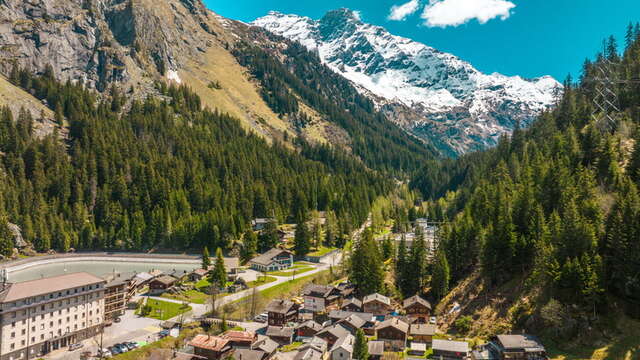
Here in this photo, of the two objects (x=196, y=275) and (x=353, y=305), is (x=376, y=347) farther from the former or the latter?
(x=196, y=275)

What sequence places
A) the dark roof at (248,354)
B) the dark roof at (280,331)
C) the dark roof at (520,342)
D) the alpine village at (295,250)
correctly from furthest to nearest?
the dark roof at (280,331), the dark roof at (248,354), the alpine village at (295,250), the dark roof at (520,342)

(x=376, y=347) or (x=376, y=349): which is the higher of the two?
(x=376, y=347)

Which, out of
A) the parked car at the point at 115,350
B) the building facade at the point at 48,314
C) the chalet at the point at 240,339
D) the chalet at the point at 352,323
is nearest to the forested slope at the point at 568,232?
the chalet at the point at 352,323

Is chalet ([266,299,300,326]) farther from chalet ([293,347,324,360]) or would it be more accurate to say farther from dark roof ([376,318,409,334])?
dark roof ([376,318,409,334])

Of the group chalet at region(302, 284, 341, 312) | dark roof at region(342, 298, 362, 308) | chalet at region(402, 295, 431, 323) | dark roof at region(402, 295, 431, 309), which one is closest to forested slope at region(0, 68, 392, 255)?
chalet at region(302, 284, 341, 312)

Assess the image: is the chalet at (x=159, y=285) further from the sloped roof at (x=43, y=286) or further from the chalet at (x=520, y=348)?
the chalet at (x=520, y=348)

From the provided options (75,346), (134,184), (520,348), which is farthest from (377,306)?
(134,184)
